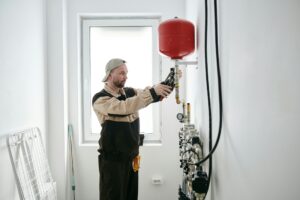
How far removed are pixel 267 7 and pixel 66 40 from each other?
6.97 ft

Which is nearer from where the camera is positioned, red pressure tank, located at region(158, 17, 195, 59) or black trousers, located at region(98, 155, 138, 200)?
red pressure tank, located at region(158, 17, 195, 59)

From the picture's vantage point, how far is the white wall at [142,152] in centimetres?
220

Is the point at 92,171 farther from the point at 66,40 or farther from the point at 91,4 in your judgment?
the point at 91,4

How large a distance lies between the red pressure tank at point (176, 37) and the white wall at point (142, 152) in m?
0.98

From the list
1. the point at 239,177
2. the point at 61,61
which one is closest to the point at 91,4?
the point at 61,61

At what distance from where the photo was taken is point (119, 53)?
2.34m

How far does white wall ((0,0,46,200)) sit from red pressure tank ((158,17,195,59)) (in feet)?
3.84

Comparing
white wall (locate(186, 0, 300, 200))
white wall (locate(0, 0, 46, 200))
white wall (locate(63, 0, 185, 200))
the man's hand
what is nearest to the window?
white wall (locate(63, 0, 185, 200))

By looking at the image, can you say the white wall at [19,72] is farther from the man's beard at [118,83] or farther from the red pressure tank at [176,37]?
the red pressure tank at [176,37]

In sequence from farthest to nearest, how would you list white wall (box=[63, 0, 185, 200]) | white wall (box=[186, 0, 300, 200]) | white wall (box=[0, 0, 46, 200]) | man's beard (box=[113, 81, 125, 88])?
1. white wall (box=[63, 0, 185, 200])
2. man's beard (box=[113, 81, 125, 88])
3. white wall (box=[0, 0, 46, 200])
4. white wall (box=[186, 0, 300, 200])

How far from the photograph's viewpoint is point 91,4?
2203mm

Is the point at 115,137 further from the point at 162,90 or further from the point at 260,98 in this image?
the point at 260,98

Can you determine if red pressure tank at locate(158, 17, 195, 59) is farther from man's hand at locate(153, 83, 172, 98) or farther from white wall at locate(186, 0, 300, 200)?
white wall at locate(186, 0, 300, 200)

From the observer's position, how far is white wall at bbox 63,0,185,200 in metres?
2.20
